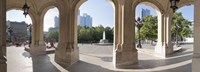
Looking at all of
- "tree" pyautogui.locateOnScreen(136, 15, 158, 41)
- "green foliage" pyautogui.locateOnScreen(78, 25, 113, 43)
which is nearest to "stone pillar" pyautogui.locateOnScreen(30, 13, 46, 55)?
"tree" pyautogui.locateOnScreen(136, 15, 158, 41)

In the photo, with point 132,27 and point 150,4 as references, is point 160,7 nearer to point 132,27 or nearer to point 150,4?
point 150,4

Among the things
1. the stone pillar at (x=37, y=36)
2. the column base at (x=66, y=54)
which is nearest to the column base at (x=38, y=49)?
the stone pillar at (x=37, y=36)

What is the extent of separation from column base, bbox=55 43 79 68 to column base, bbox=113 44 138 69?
351 cm

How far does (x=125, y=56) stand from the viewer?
13711mm

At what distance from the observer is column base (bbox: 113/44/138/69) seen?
13609mm

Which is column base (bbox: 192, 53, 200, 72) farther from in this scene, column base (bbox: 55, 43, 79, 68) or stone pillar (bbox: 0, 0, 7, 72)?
column base (bbox: 55, 43, 79, 68)

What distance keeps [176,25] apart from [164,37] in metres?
15.3

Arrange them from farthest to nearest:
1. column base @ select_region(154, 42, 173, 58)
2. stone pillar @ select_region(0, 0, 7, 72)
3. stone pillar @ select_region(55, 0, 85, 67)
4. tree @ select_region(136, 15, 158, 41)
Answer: tree @ select_region(136, 15, 158, 41) < column base @ select_region(154, 42, 173, 58) < stone pillar @ select_region(55, 0, 85, 67) < stone pillar @ select_region(0, 0, 7, 72)

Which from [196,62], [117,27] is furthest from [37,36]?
[196,62]

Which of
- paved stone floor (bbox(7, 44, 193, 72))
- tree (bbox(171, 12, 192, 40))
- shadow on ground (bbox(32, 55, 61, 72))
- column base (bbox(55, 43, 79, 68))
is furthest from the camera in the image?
tree (bbox(171, 12, 192, 40))

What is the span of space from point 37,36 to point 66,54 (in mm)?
8022

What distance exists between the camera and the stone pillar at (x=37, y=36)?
22.4m

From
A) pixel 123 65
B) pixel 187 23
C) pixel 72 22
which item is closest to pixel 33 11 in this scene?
pixel 72 22

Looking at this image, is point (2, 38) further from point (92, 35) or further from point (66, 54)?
point (92, 35)
